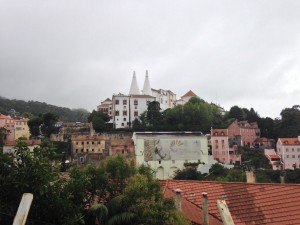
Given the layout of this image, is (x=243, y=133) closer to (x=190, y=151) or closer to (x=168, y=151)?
(x=190, y=151)

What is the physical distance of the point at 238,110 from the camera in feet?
283

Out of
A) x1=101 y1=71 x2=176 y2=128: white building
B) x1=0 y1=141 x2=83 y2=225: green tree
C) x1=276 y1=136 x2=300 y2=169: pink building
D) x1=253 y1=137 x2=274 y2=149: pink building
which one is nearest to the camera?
x1=0 y1=141 x2=83 y2=225: green tree

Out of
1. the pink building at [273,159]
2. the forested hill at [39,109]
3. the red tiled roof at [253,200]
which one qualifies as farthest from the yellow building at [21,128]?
the red tiled roof at [253,200]

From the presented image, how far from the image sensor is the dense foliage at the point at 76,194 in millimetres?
10539

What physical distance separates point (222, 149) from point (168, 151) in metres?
11.8

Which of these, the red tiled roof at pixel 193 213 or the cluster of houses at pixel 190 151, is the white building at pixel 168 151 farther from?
the red tiled roof at pixel 193 213

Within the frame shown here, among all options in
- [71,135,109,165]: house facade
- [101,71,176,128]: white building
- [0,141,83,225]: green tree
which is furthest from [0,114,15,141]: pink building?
[0,141,83,225]: green tree

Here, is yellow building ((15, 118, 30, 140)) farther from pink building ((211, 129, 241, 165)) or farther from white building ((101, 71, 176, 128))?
pink building ((211, 129, 241, 165))

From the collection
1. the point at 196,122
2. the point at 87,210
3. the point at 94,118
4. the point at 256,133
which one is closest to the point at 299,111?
the point at 256,133

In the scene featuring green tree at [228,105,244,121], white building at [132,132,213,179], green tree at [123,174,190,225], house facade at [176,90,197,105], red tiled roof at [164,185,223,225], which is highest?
house facade at [176,90,197,105]

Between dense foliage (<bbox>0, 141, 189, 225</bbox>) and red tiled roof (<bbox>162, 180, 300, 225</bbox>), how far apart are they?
3589 millimetres

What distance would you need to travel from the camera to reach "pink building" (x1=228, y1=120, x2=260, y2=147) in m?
73.0

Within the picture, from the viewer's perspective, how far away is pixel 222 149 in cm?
6619

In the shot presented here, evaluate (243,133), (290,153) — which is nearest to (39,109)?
(243,133)
